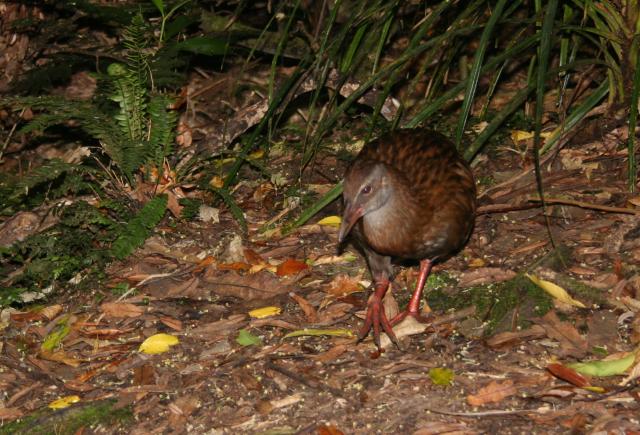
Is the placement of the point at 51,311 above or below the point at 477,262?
below

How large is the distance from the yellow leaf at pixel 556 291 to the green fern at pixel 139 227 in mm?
2492

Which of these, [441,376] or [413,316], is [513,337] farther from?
[413,316]

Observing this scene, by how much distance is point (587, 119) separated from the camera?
6.32 m

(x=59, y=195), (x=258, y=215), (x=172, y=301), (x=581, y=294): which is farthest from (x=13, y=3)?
(x=581, y=294)

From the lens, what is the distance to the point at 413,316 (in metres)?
5.19

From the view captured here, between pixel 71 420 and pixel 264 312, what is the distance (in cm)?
128

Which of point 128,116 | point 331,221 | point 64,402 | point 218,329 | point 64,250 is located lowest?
point 64,402

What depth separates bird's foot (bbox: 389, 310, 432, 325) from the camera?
17.0 ft

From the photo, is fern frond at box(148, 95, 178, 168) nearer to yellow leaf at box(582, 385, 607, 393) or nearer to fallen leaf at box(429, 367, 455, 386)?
fallen leaf at box(429, 367, 455, 386)

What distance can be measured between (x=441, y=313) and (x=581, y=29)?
1.97 meters

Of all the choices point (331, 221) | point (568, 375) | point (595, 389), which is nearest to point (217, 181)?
point (331, 221)

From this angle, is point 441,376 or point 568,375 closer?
point 568,375

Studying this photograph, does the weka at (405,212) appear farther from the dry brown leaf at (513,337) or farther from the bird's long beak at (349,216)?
the dry brown leaf at (513,337)

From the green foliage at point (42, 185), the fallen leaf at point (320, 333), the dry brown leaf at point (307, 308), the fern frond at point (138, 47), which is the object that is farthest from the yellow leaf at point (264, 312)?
the fern frond at point (138, 47)
